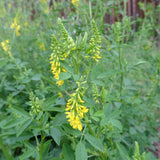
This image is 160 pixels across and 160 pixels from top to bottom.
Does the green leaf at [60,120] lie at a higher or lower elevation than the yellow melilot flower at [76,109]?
lower

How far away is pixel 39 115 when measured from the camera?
0.87 meters

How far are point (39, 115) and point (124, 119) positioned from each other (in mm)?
1059

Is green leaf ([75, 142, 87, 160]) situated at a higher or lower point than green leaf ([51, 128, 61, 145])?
lower

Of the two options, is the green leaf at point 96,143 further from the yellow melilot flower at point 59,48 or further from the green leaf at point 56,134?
the yellow melilot flower at point 59,48

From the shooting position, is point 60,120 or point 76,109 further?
point 60,120

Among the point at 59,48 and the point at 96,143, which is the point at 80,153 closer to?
the point at 96,143

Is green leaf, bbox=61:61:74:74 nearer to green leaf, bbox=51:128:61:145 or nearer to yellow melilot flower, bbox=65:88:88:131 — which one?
yellow melilot flower, bbox=65:88:88:131

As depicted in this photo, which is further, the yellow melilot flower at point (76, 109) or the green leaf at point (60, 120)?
the green leaf at point (60, 120)

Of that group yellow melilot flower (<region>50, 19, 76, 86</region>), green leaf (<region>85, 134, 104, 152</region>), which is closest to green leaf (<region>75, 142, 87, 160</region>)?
green leaf (<region>85, 134, 104, 152</region>)

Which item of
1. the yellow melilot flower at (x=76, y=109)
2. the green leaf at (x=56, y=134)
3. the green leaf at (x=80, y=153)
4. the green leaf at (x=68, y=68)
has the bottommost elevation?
the green leaf at (x=80, y=153)

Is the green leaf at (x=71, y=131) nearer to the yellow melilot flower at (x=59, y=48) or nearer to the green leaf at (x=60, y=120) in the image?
the green leaf at (x=60, y=120)

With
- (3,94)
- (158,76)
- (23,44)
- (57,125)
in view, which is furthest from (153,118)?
(23,44)

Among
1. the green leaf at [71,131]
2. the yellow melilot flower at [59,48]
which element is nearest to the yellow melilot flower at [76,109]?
the green leaf at [71,131]

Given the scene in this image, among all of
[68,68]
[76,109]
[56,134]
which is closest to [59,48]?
[68,68]
